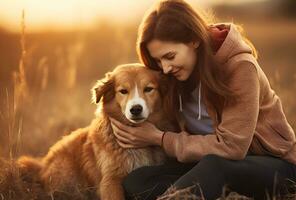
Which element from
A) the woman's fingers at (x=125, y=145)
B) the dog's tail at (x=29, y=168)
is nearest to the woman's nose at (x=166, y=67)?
the woman's fingers at (x=125, y=145)

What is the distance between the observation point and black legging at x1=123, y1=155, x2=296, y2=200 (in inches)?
149

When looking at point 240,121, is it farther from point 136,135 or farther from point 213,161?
point 136,135

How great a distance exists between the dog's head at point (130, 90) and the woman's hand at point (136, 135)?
65mm

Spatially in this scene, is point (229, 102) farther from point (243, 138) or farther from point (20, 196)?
point (20, 196)

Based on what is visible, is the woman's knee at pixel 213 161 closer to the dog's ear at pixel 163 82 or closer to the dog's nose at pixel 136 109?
the dog's nose at pixel 136 109

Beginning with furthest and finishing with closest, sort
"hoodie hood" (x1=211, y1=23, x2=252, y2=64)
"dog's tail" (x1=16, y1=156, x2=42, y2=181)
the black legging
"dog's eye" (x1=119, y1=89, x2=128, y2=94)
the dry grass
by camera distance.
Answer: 1. "dog's tail" (x1=16, y1=156, x2=42, y2=181)
2. the dry grass
3. "dog's eye" (x1=119, y1=89, x2=128, y2=94)
4. "hoodie hood" (x1=211, y1=23, x2=252, y2=64)
5. the black legging

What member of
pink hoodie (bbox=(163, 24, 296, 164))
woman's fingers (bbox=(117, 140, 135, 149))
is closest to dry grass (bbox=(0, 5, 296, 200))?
pink hoodie (bbox=(163, 24, 296, 164))

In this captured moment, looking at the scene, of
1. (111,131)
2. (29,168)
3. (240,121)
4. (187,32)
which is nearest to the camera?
(240,121)

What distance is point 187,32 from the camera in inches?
159

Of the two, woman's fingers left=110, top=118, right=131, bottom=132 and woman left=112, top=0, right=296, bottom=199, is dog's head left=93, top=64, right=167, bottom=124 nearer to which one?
woman's fingers left=110, top=118, right=131, bottom=132

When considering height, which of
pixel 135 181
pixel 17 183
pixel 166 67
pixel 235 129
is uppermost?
pixel 166 67

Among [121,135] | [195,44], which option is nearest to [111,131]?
[121,135]

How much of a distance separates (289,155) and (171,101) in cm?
92

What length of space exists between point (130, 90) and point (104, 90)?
0.69ft
